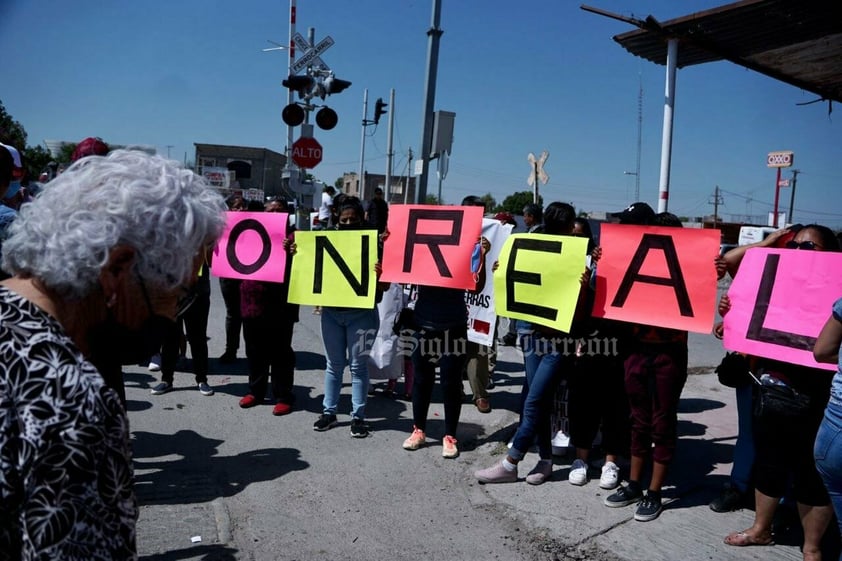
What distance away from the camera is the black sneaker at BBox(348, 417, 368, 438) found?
5.61 meters

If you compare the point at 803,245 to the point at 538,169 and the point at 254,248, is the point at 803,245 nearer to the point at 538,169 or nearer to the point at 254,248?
the point at 254,248

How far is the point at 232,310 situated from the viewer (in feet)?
25.5

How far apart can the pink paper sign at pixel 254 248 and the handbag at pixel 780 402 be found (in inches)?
159

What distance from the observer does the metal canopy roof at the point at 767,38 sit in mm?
6078

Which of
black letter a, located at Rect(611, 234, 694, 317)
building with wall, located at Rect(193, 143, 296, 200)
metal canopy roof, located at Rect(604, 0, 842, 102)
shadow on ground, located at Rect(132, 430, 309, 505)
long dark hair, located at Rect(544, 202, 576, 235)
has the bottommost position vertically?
shadow on ground, located at Rect(132, 430, 309, 505)

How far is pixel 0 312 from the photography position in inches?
48.9

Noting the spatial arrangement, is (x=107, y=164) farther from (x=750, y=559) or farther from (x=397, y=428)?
(x=397, y=428)

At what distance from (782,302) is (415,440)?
121 inches

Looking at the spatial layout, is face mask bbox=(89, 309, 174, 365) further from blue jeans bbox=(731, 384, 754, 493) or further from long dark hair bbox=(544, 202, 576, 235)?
blue jeans bbox=(731, 384, 754, 493)

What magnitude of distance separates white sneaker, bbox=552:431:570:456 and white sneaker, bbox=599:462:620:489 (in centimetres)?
64

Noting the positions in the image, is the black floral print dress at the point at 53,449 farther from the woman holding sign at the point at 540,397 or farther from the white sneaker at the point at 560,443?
the white sneaker at the point at 560,443

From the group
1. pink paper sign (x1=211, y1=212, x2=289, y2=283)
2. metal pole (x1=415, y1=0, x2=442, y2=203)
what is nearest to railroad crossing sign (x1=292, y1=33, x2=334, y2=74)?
metal pole (x1=415, y1=0, x2=442, y2=203)

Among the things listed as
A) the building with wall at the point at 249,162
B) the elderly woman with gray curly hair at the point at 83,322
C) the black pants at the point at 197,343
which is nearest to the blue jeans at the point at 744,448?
the elderly woman with gray curly hair at the point at 83,322

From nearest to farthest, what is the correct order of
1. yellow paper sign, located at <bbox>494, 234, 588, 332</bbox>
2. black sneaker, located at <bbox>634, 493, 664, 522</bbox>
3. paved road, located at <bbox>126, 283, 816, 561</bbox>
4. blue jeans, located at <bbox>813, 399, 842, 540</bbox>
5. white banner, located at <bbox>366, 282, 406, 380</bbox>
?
blue jeans, located at <bbox>813, 399, 842, 540</bbox> → paved road, located at <bbox>126, 283, 816, 561</bbox> → black sneaker, located at <bbox>634, 493, 664, 522</bbox> → yellow paper sign, located at <bbox>494, 234, 588, 332</bbox> → white banner, located at <bbox>366, 282, 406, 380</bbox>
